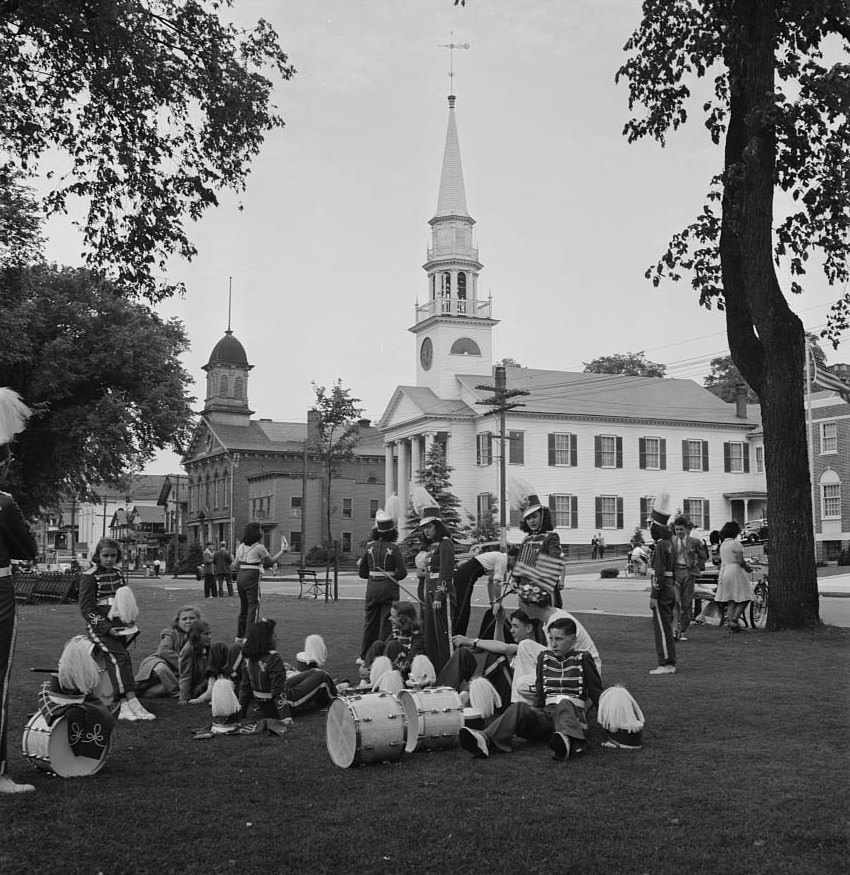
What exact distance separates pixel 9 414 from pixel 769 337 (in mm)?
13542

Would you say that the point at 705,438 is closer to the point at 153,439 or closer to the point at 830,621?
the point at 153,439

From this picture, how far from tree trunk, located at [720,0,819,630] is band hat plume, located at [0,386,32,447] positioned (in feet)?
43.1

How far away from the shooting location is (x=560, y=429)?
211 feet

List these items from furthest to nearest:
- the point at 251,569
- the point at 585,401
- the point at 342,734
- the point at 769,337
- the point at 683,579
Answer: the point at 585,401
the point at 769,337
the point at 683,579
the point at 251,569
the point at 342,734

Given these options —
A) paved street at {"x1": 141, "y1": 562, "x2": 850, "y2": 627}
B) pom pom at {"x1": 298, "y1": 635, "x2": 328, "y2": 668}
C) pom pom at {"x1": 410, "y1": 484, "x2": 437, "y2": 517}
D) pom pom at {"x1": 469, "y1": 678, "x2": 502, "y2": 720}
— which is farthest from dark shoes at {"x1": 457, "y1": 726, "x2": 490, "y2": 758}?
paved street at {"x1": 141, "y1": 562, "x2": 850, "y2": 627}

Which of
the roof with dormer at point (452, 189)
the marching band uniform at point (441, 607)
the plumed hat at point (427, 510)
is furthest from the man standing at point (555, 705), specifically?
the roof with dormer at point (452, 189)

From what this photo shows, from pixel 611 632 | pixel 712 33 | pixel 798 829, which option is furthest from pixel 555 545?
→ pixel 712 33

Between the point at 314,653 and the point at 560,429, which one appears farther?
the point at 560,429

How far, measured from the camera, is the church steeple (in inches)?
2657

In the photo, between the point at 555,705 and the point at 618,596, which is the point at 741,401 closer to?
the point at 618,596

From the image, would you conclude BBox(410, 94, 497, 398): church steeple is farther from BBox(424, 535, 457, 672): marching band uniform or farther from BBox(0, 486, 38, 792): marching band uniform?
BBox(0, 486, 38, 792): marching band uniform

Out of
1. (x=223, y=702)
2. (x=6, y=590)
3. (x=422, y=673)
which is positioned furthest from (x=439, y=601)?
(x=6, y=590)

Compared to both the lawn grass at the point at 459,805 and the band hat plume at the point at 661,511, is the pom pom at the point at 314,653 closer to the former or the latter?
the lawn grass at the point at 459,805

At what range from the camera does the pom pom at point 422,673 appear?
8891 mm
